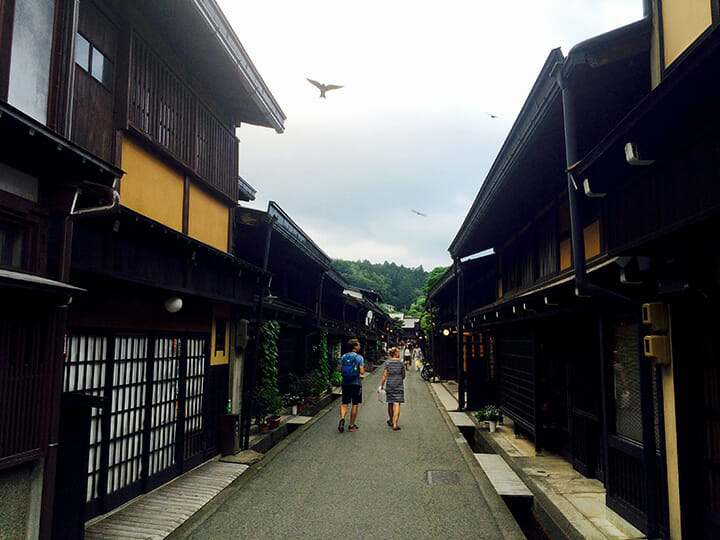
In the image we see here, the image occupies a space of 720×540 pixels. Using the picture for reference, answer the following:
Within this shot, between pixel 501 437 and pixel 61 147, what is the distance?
11621 mm

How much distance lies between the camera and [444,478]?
9.31 meters

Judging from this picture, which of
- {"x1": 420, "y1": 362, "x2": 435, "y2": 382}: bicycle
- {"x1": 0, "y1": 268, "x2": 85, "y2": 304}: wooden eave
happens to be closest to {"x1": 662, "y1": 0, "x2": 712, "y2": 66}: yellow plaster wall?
{"x1": 0, "y1": 268, "x2": 85, "y2": 304}: wooden eave

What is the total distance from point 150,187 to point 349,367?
7828 millimetres

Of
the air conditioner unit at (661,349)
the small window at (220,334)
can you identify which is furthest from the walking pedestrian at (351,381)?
the air conditioner unit at (661,349)

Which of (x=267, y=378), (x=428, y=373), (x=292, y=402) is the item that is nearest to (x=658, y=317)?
(x=267, y=378)

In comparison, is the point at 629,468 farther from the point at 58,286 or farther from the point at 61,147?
the point at 61,147

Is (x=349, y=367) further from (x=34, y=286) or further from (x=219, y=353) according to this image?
(x=34, y=286)

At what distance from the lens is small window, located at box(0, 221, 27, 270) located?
14.7 feet

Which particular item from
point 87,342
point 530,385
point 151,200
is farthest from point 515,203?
point 87,342

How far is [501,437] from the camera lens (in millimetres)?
12844

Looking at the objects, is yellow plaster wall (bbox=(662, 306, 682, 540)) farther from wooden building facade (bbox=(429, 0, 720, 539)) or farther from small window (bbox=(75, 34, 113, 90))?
small window (bbox=(75, 34, 113, 90))

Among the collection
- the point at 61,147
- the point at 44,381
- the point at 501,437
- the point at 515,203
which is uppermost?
the point at 515,203

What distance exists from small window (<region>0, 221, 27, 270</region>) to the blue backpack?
997 centimetres

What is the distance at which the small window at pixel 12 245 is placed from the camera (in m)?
4.48
